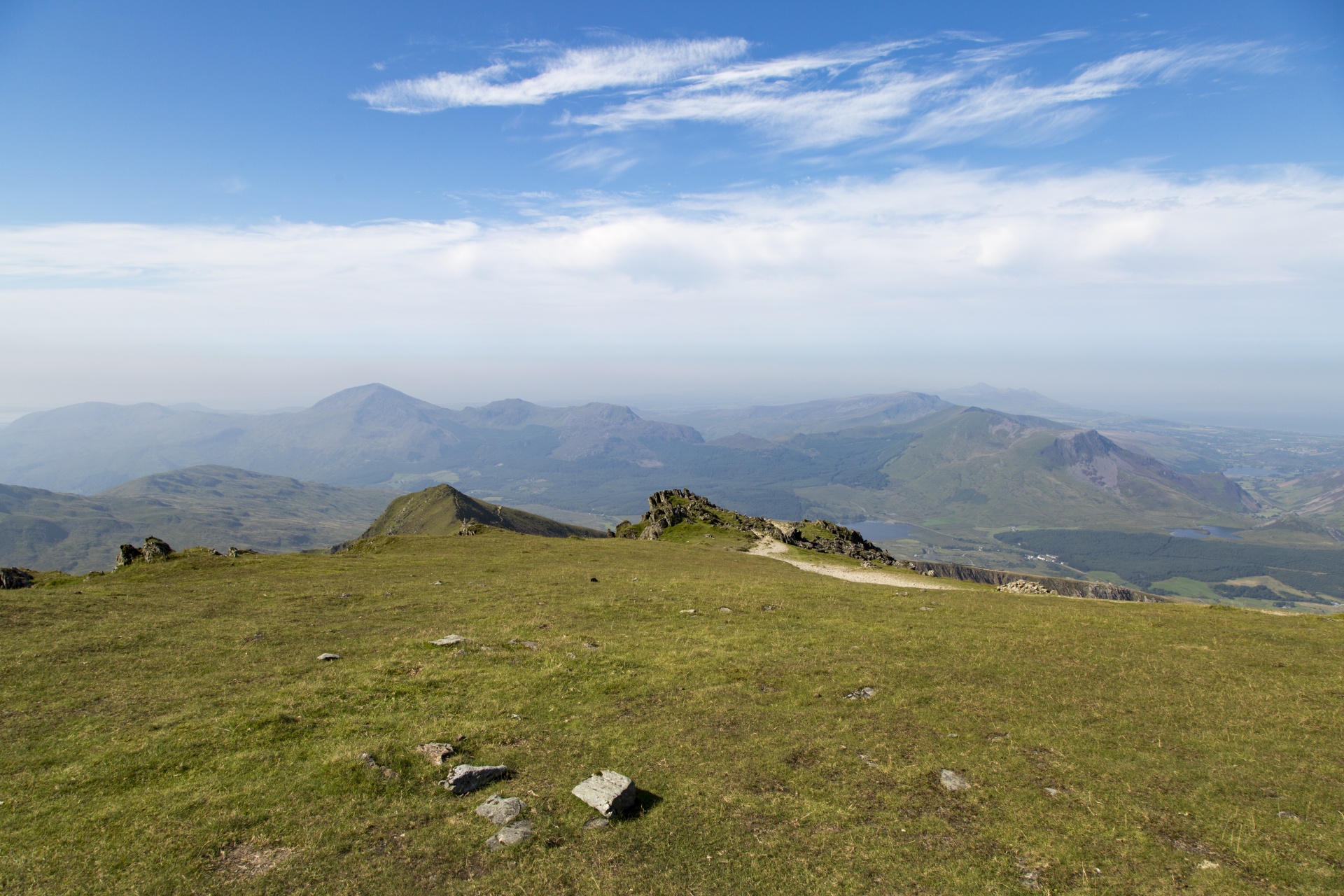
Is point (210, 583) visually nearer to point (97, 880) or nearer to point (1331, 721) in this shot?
point (97, 880)

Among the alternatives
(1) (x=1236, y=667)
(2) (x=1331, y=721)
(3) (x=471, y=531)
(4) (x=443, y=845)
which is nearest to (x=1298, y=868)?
(2) (x=1331, y=721)

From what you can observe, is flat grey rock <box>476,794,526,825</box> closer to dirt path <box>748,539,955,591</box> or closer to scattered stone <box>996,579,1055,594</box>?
dirt path <box>748,539,955,591</box>

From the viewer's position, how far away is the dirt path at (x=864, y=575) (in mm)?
53156

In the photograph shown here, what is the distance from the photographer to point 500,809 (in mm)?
14062

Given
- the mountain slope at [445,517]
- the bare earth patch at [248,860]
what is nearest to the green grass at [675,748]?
the bare earth patch at [248,860]

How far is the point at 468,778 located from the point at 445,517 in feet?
503

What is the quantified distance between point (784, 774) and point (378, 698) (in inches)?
550

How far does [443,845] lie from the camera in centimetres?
1283

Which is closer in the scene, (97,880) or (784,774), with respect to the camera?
(97,880)

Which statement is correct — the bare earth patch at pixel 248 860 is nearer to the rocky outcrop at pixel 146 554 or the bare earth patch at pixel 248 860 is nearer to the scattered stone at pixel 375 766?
the scattered stone at pixel 375 766

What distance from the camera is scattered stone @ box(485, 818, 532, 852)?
508 inches

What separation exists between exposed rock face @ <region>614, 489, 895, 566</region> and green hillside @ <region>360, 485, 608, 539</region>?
55.0m

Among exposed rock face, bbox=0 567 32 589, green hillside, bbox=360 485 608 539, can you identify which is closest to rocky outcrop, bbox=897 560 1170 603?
green hillside, bbox=360 485 608 539

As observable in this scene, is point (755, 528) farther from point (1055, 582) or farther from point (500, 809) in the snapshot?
point (500, 809)
